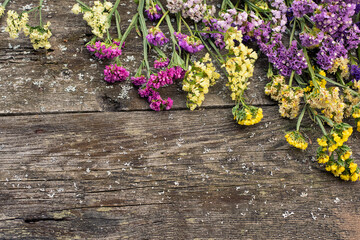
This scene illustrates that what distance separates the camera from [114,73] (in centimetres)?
133

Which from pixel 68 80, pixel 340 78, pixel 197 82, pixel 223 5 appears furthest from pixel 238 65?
pixel 68 80

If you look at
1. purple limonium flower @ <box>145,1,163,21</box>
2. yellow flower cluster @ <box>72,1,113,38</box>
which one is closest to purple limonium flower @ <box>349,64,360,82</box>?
purple limonium flower @ <box>145,1,163,21</box>

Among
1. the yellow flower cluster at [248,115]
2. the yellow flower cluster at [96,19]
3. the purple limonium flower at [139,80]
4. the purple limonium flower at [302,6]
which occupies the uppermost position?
the purple limonium flower at [302,6]

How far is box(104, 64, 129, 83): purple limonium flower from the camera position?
1.33 m

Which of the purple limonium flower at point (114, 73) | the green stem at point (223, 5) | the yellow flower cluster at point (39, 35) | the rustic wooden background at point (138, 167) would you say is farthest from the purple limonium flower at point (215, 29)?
the yellow flower cluster at point (39, 35)

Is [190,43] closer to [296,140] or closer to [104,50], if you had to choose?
[104,50]

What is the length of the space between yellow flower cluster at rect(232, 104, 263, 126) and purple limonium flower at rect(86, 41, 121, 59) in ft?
1.79

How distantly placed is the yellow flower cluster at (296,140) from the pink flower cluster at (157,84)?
478 mm

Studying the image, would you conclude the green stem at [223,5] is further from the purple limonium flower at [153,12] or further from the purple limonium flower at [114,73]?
the purple limonium flower at [114,73]

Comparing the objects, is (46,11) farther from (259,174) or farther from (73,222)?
(259,174)

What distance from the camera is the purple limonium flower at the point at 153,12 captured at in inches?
60.1

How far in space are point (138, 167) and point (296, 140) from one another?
608mm

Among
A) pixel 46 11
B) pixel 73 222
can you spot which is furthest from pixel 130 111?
pixel 46 11

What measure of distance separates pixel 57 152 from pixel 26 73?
1.29 feet
